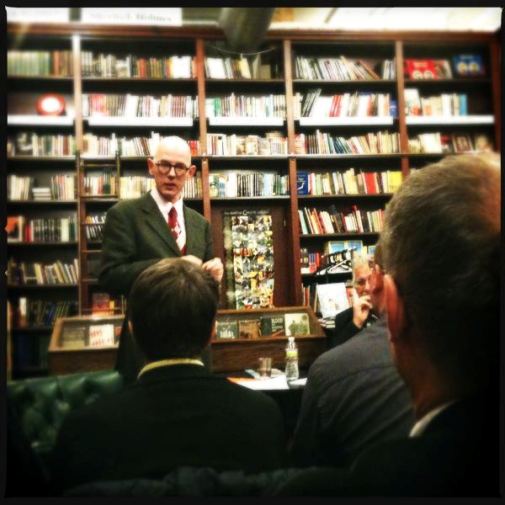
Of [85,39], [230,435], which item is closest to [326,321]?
[230,435]

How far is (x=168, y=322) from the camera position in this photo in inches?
38.9

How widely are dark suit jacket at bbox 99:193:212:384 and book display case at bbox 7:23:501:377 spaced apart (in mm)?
43

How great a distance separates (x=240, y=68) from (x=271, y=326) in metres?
0.90

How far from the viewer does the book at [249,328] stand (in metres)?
1.46

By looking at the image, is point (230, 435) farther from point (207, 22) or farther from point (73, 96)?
point (207, 22)

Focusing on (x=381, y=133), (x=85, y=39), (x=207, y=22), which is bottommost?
(x=381, y=133)

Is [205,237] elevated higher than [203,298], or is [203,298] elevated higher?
[205,237]

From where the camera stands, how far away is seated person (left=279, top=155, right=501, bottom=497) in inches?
27.2

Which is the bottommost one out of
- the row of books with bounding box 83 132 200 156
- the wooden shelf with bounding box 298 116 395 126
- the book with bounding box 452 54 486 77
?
the row of books with bounding box 83 132 200 156

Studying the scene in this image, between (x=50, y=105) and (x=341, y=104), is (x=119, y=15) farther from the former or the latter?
(x=341, y=104)

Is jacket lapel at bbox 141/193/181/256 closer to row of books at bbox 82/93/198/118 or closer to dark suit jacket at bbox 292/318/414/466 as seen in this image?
row of books at bbox 82/93/198/118

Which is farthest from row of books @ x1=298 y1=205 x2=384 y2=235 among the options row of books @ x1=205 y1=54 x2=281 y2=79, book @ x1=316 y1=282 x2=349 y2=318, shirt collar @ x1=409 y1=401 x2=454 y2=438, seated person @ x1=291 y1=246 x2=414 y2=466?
shirt collar @ x1=409 y1=401 x2=454 y2=438

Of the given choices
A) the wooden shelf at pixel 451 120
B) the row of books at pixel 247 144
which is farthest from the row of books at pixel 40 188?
the wooden shelf at pixel 451 120

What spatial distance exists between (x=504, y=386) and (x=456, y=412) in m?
0.19
